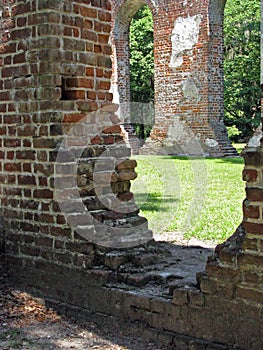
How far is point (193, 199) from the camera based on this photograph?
835 cm

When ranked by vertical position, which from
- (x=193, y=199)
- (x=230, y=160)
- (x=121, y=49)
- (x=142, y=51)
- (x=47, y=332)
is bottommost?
(x=47, y=332)

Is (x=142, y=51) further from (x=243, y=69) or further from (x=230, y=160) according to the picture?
(x=230, y=160)

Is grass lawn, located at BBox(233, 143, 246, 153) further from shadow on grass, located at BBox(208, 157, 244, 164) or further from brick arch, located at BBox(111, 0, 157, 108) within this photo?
brick arch, located at BBox(111, 0, 157, 108)

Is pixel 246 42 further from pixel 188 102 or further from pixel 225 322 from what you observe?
pixel 225 322

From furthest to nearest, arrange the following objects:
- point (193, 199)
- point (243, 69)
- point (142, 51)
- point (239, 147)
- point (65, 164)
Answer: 1. point (142, 51)
2. point (243, 69)
3. point (239, 147)
4. point (193, 199)
5. point (65, 164)

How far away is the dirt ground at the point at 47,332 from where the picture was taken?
3316mm

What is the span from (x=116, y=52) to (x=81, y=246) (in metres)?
15.6

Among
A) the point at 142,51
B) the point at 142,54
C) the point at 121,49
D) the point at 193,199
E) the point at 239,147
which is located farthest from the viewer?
the point at 142,51

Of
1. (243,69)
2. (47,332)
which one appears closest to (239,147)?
(243,69)

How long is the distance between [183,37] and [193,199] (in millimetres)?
8980

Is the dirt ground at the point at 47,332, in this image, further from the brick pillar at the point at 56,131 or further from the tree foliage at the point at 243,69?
the tree foliage at the point at 243,69

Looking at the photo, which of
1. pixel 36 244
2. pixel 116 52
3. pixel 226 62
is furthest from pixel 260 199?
pixel 226 62

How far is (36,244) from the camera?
4.16m

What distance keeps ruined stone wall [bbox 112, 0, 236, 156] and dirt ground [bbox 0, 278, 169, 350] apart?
12.3 metres
